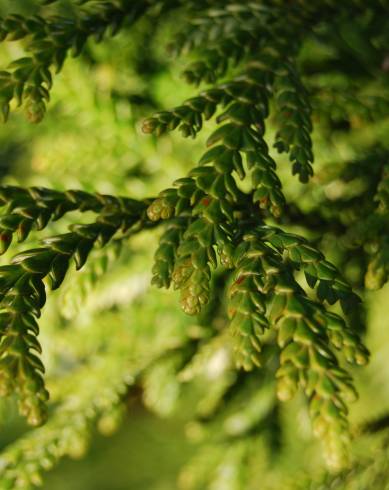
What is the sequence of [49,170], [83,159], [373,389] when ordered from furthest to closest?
[373,389] → [49,170] → [83,159]

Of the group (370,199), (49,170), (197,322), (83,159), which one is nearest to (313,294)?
(197,322)

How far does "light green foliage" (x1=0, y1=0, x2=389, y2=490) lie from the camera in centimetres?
93

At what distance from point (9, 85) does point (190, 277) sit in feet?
1.92

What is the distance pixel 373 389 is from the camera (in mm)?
2443

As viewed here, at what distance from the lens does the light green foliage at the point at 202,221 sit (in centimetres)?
93

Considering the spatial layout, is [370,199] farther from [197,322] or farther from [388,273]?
[197,322]

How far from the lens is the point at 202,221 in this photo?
101 centimetres

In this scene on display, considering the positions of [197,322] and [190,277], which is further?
[197,322]

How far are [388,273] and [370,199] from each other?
27cm

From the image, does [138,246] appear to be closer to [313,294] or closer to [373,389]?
[313,294]

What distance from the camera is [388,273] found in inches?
42.6

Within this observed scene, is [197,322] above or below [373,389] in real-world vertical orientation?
above

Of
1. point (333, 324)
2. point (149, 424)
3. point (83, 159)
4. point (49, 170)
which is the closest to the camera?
point (333, 324)

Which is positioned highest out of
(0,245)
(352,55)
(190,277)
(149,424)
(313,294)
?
(352,55)
